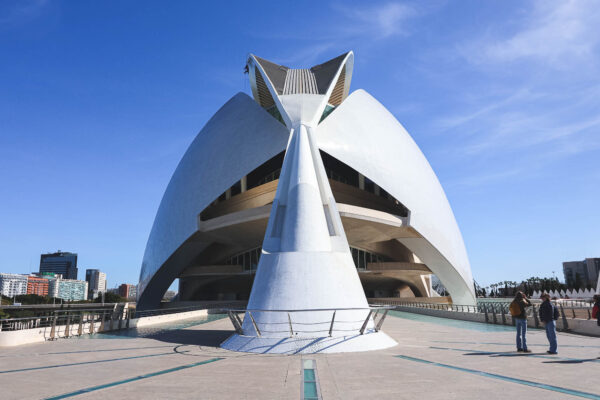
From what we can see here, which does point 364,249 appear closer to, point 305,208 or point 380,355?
point 305,208

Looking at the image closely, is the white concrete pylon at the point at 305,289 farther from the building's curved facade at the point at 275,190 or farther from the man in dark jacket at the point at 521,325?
the building's curved facade at the point at 275,190

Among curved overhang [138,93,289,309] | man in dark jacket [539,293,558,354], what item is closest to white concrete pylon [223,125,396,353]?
man in dark jacket [539,293,558,354]

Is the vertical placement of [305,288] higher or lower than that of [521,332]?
higher

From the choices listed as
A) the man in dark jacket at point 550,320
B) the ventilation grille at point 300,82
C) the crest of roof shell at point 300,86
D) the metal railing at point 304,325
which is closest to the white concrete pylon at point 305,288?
the metal railing at point 304,325

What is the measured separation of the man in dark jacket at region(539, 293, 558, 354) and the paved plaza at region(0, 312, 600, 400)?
166 millimetres

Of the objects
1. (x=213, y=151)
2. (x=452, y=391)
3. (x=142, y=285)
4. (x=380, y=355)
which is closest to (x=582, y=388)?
(x=452, y=391)

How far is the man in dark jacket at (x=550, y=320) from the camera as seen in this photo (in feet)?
19.9

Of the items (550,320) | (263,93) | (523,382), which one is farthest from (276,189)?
(523,382)

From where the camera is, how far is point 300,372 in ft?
16.5

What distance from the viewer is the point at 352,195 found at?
23344 mm

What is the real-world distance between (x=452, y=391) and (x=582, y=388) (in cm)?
118

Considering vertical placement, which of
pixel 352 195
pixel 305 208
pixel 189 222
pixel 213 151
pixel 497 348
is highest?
pixel 213 151

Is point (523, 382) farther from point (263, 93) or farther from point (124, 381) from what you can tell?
point (263, 93)

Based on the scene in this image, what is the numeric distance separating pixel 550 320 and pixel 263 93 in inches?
810
